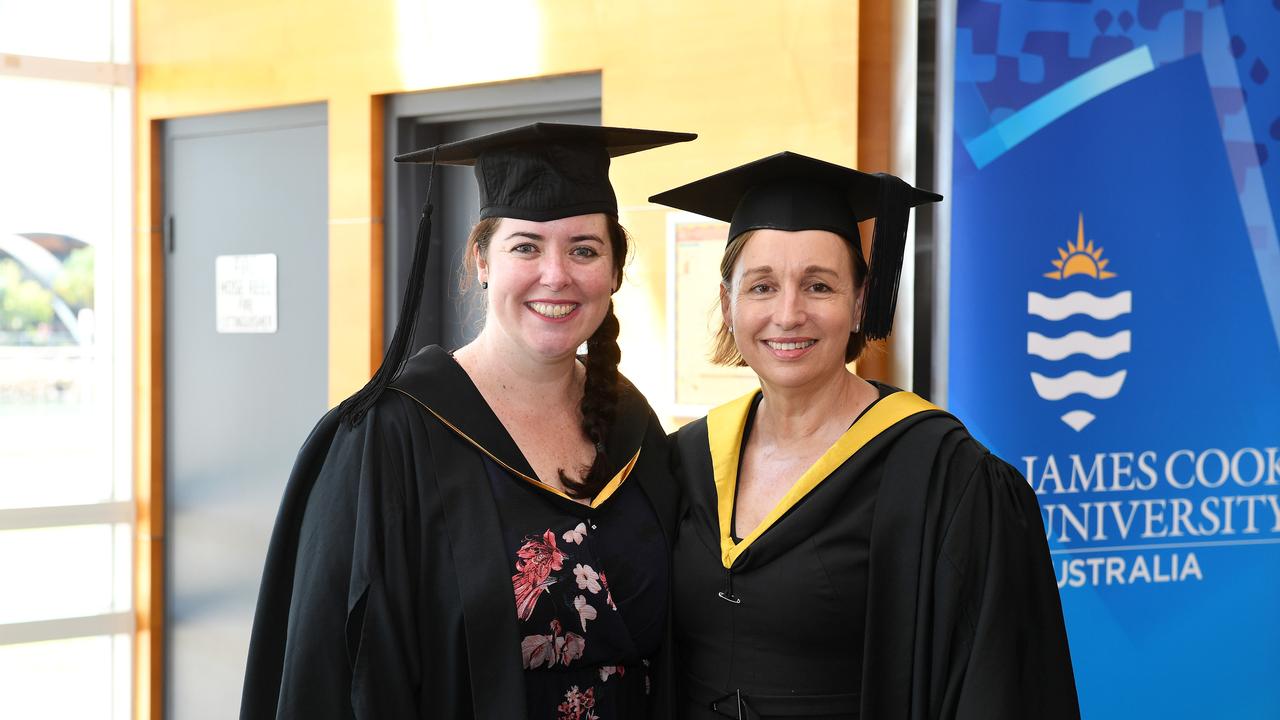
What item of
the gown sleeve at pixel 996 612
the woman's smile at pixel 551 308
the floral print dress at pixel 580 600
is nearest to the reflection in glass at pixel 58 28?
the woman's smile at pixel 551 308

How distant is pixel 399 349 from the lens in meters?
2.12

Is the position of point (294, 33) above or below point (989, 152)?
above

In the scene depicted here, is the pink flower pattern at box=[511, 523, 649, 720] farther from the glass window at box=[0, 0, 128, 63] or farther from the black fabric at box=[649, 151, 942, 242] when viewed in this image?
the glass window at box=[0, 0, 128, 63]

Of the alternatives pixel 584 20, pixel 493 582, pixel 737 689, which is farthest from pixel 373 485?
pixel 584 20

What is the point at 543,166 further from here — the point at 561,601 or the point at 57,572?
the point at 57,572

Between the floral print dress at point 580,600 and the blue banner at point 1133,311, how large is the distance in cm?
131

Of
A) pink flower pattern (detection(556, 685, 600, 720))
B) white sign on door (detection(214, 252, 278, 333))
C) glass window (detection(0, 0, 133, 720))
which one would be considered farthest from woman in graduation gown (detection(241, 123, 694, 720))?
glass window (detection(0, 0, 133, 720))

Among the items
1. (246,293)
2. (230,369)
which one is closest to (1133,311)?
(246,293)

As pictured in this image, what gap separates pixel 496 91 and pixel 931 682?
2.61m

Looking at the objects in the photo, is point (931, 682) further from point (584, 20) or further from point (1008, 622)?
point (584, 20)

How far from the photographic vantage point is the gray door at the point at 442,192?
4008mm

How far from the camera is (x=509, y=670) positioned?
1.98 m

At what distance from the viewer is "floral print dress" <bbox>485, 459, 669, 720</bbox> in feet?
6.70

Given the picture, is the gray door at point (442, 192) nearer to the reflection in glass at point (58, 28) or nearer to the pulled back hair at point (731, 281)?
the reflection in glass at point (58, 28)
